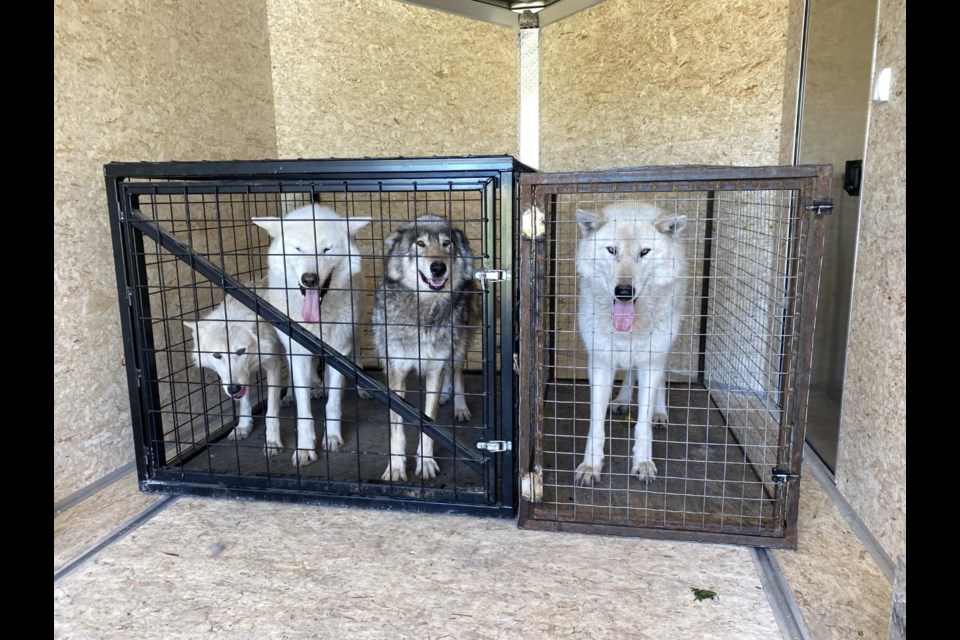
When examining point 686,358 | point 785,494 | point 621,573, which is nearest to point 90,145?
point 621,573

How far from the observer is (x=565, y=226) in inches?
187

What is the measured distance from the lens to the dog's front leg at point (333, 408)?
3137 millimetres

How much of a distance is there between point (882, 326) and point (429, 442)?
2058mm

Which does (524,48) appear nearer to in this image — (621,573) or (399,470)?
(399,470)

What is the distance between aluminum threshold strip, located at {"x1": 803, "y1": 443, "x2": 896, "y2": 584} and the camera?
214 centimetres

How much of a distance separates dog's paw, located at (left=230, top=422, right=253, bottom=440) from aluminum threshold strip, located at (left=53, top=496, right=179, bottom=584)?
0.67m

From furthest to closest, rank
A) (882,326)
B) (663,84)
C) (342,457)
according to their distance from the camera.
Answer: (663,84)
(342,457)
(882,326)

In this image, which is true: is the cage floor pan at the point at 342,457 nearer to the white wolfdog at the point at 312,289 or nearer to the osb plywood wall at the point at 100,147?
the white wolfdog at the point at 312,289

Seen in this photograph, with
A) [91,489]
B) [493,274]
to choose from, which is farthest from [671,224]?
[91,489]

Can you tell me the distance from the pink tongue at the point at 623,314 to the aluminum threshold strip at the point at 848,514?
124 centimetres

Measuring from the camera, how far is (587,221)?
8.96 feet

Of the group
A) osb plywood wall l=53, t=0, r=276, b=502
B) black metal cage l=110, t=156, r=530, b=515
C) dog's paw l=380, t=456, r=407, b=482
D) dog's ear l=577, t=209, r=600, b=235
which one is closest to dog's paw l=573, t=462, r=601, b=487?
black metal cage l=110, t=156, r=530, b=515

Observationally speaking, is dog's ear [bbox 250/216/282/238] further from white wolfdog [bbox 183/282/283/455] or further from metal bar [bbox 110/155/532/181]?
white wolfdog [bbox 183/282/283/455]

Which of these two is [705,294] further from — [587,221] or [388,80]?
[388,80]
